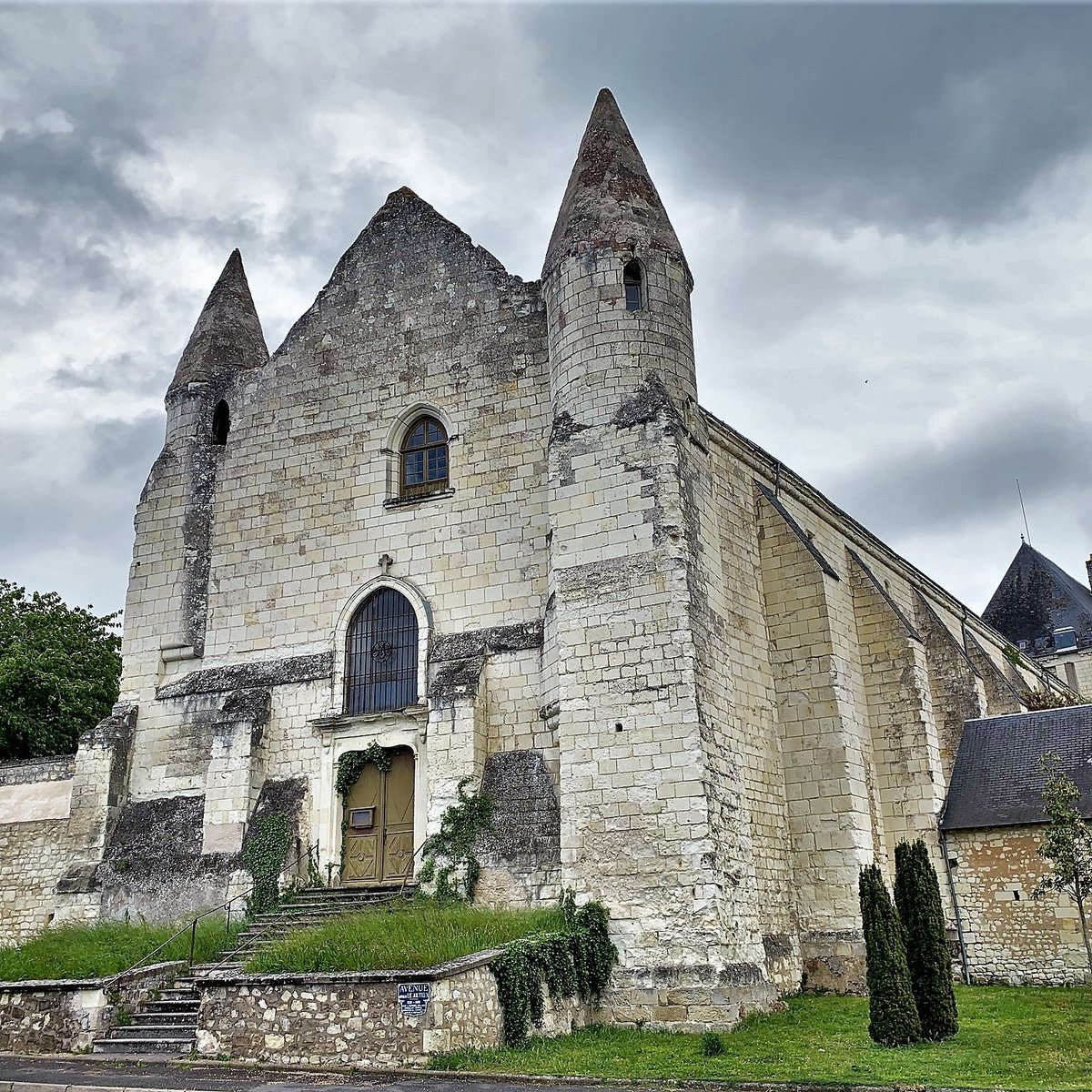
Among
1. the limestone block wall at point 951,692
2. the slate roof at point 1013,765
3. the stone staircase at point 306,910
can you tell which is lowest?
the stone staircase at point 306,910

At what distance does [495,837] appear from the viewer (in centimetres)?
1636

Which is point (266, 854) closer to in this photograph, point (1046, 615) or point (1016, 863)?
point (1016, 863)

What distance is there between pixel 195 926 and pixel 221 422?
10.3 m

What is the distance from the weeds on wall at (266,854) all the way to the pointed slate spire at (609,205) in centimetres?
1003

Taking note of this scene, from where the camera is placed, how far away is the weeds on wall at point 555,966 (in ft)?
41.2

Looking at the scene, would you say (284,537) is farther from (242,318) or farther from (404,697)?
(242,318)

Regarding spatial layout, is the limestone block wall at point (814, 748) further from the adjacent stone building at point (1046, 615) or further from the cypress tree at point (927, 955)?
the adjacent stone building at point (1046, 615)

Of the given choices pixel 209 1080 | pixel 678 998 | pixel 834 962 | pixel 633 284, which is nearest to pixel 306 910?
pixel 209 1080

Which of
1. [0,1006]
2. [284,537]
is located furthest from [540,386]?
[0,1006]

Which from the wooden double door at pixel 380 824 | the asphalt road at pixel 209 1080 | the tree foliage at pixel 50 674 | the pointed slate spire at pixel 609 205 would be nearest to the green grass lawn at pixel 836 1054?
the asphalt road at pixel 209 1080

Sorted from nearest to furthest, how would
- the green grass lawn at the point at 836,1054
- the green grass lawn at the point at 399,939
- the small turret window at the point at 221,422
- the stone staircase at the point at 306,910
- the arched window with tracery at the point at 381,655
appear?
the green grass lawn at the point at 836,1054 < the green grass lawn at the point at 399,939 < the stone staircase at the point at 306,910 < the arched window with tracery at the point at 381,655 < the small turret window at the point at 221,422

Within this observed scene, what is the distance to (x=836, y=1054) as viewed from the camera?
11734mm

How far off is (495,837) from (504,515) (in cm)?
535

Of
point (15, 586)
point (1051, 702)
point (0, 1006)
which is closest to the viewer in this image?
point (0, 1006)
